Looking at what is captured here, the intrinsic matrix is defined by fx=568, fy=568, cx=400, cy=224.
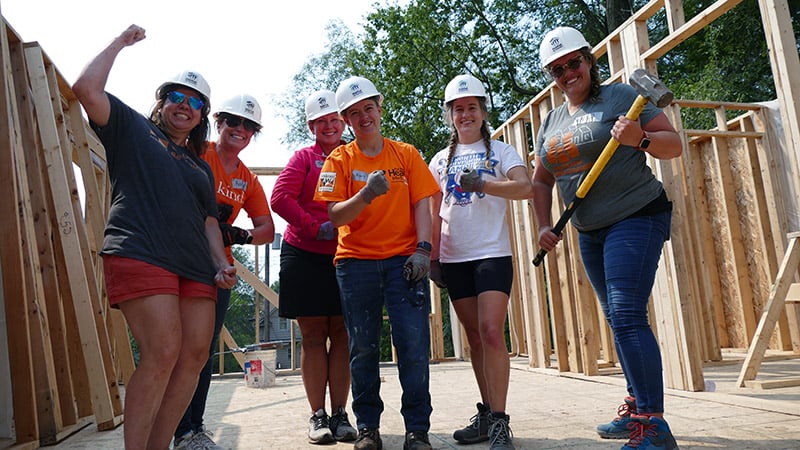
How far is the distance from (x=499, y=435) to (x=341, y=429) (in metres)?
0.83

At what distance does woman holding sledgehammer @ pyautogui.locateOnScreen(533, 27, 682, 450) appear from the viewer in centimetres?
209

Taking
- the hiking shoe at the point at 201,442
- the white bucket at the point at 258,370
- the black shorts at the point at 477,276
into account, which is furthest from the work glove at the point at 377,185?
the white bucket at the point at 258,370

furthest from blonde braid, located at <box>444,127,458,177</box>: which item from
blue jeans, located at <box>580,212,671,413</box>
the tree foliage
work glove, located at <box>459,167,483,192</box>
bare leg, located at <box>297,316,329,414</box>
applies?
the tree foliage

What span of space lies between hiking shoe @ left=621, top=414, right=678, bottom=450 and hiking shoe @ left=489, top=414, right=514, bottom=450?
0.46 m

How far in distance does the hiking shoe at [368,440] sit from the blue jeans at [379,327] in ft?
0.08

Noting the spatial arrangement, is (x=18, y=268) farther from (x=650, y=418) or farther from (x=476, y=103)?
(x=650, y=418)

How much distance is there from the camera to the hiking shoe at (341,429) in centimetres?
272

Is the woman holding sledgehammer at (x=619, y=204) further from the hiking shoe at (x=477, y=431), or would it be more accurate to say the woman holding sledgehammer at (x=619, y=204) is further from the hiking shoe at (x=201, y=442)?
the hiking shoe at (x=201, y=442)

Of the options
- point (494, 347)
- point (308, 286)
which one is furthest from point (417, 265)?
point (308, 286)

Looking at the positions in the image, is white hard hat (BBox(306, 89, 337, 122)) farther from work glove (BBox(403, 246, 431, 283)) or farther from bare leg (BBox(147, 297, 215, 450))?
bare leg (BBox(147, 297, 215, 450))

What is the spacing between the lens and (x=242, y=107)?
9.50ft

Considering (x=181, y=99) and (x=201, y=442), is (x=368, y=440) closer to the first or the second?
(x=201, y=442)

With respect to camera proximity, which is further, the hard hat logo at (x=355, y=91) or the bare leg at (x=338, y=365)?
the bare leg at (x=338, y=365)

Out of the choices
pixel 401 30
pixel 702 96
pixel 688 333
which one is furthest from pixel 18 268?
pixel 401 30
